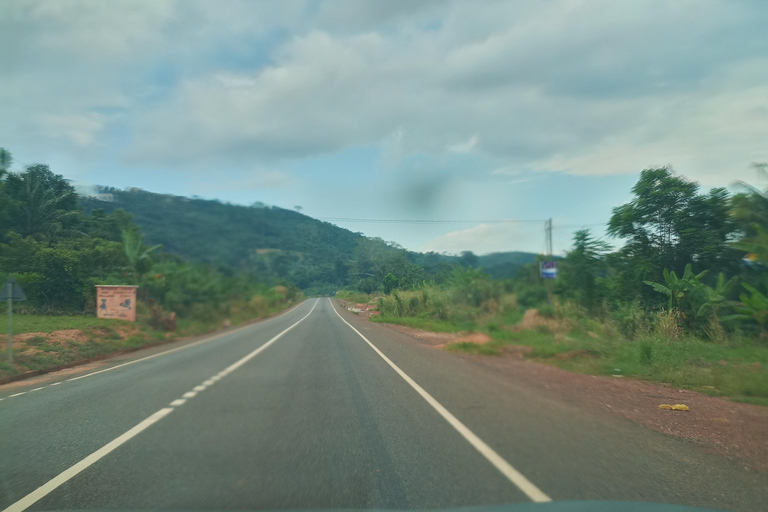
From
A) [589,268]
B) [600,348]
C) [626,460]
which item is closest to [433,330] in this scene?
[589,268]

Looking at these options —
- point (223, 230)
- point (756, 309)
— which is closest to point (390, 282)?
point (756, 309)

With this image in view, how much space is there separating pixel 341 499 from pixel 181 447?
251cm

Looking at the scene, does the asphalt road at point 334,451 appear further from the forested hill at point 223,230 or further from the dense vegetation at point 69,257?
the dense vegetation at point 69,257

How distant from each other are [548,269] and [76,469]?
2258cm

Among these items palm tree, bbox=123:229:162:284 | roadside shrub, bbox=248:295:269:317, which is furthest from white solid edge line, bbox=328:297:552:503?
palm tree, bbox=123:229:162:284

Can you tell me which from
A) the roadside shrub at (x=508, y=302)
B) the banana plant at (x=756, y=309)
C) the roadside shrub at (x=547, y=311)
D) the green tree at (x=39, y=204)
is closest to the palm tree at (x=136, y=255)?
the green tree at (x=39, y=204)

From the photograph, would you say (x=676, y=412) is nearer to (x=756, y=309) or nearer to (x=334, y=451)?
(x=334, y=451)

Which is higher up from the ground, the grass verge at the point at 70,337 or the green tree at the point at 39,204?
the green tree at the point at 39,204

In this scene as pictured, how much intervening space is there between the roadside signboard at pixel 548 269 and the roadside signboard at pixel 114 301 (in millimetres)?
20127

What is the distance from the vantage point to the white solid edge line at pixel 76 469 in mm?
4141

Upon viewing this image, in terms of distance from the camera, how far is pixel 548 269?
24.6m

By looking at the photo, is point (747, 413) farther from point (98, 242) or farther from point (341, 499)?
point (98, 242)

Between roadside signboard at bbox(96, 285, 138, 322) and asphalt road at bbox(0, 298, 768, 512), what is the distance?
15.6m

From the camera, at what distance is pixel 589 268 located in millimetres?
22109
